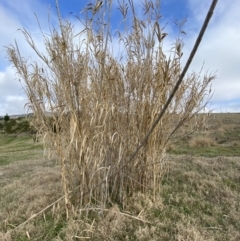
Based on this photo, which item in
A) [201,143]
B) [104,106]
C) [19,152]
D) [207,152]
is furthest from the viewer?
[19,152]

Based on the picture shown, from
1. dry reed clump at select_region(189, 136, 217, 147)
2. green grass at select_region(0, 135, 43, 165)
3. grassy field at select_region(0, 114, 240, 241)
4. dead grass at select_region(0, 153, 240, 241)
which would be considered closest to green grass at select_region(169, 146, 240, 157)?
dry reed clump at select_region(189, 136, 217, 147)

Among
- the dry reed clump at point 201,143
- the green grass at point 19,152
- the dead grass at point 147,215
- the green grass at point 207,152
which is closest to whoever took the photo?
the dead grass at point 147,215

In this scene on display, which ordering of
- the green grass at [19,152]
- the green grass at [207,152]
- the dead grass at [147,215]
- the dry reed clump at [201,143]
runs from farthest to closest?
the dry reed clump at [201,143], the green grass at [19,152], the green grass at [207,152], the dead grass at [147,215]

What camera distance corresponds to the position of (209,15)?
984mm

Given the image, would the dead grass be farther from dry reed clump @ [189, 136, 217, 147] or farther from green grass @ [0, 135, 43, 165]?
dry reed clump @ [189, 136, 217, 147]

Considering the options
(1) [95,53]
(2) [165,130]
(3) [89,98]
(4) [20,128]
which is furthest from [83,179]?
(4) [20,128]

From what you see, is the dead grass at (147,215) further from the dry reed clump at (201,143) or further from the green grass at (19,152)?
the dry reed clump at (201,143)

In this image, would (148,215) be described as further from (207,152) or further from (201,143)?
(201,143)

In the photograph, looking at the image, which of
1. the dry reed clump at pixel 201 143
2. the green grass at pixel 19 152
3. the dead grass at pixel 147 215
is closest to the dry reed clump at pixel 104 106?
the dead grass at pixel 147 215

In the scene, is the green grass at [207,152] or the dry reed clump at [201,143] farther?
the dry reed clump at [201,143]

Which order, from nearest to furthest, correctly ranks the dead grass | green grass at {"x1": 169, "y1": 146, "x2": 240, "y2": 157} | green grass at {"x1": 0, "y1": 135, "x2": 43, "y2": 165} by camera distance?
the dead grass → green grass at {"x1": 169, "y1": 146, "x2": 240, "y2": 157} → green grass at {"x1": 0, "y1": 135, "x2": 43, "y2": 165}

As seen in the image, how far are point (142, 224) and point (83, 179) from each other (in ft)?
2.23

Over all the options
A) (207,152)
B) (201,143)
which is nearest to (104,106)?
→ (207,152)

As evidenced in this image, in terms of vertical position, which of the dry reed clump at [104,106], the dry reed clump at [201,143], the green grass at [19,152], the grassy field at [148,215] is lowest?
the green grass at [19,152]
